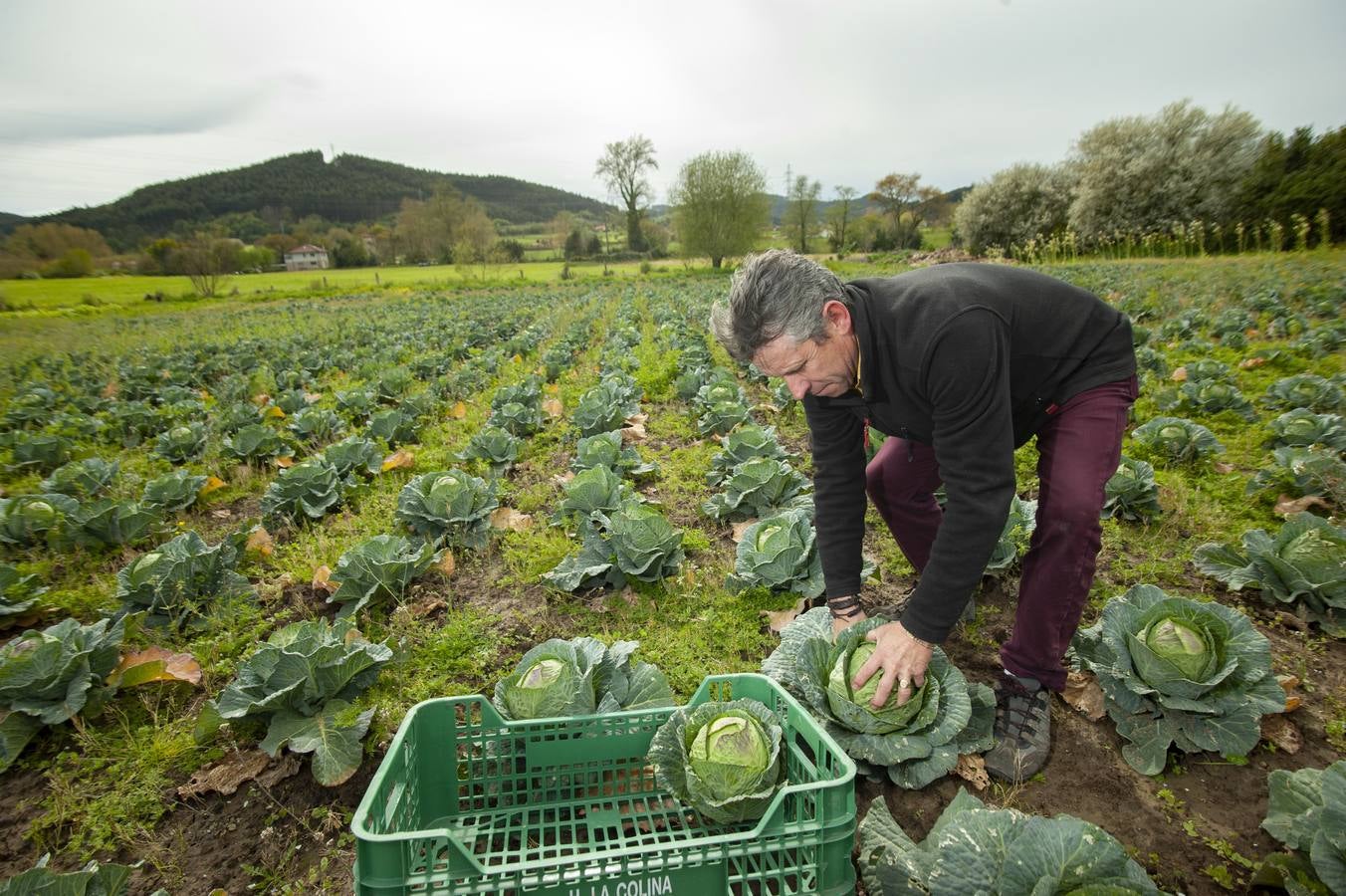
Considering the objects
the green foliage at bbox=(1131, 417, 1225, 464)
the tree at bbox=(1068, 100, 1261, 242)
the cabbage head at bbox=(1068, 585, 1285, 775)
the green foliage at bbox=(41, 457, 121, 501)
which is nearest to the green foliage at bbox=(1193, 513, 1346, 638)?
the cabbage head at bbox=(1068, 585, 1285, 775)

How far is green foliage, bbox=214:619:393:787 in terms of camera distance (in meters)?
2.48

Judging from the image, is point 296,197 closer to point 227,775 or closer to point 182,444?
point 182,444

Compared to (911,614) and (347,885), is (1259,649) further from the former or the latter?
(347,885)

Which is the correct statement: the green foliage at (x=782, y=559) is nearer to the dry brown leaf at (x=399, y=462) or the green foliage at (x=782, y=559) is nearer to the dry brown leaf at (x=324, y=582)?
the dry brown leaf at (x=324, y=582)

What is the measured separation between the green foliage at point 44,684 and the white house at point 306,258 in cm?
7604

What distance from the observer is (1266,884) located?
5.99 feet

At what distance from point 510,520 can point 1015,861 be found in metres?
3.94

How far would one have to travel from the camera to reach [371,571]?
3502 mm

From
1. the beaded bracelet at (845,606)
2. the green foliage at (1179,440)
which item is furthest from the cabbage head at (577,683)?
the green foliage at (1179,440)

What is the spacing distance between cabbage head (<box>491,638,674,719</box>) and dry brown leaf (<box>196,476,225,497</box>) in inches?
186

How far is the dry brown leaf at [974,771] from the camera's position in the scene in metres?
2.32

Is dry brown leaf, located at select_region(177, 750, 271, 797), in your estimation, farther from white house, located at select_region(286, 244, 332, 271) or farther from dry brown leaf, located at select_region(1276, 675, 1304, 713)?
white house, located at select_region(286, 244, 332, 271)

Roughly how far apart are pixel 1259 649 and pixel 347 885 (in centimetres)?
331

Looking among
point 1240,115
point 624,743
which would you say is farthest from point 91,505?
point 1240,115
